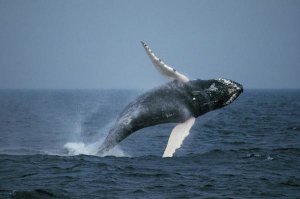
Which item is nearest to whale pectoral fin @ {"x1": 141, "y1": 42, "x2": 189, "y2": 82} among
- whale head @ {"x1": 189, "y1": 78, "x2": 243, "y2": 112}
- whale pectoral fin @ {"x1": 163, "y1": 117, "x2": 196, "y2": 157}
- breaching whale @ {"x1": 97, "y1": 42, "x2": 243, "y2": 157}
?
breaching whale @ {"x1": 97, "y1": 42, "x2": 243, "y2": 157}

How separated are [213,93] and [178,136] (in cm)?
161

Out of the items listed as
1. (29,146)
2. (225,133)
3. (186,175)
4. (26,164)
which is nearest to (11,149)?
(29,146)

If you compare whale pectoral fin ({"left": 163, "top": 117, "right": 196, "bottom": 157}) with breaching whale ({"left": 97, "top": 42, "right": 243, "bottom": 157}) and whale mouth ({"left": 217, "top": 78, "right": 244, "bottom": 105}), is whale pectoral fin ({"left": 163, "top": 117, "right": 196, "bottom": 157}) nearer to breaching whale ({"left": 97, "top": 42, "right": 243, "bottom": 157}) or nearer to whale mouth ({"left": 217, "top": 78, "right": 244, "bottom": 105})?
breaching whale ({"left": 97, "top": 42, "right": 243, "bottom": 157})

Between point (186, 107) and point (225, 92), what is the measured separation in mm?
1209

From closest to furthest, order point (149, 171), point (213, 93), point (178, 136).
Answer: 1. point (178, 136)
2. point (213, 93)
3. point (149, 171)

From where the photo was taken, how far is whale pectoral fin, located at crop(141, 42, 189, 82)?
13422 millimetres

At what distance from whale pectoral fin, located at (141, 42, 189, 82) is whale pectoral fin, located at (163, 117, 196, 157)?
1280 mm

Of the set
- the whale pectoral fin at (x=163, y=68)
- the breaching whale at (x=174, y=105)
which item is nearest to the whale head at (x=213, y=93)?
the breaching whale at (x=174, y=105)

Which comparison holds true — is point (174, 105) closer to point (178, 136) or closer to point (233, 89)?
point (178, 136)

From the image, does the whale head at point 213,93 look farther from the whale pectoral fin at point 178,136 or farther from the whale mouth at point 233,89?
the whale pectoral fin at point 178,136

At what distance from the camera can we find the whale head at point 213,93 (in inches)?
556

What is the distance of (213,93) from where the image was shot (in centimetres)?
1424

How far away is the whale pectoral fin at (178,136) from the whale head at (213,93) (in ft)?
1.86

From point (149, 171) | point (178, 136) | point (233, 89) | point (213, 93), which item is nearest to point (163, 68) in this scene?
point (213, 93)
